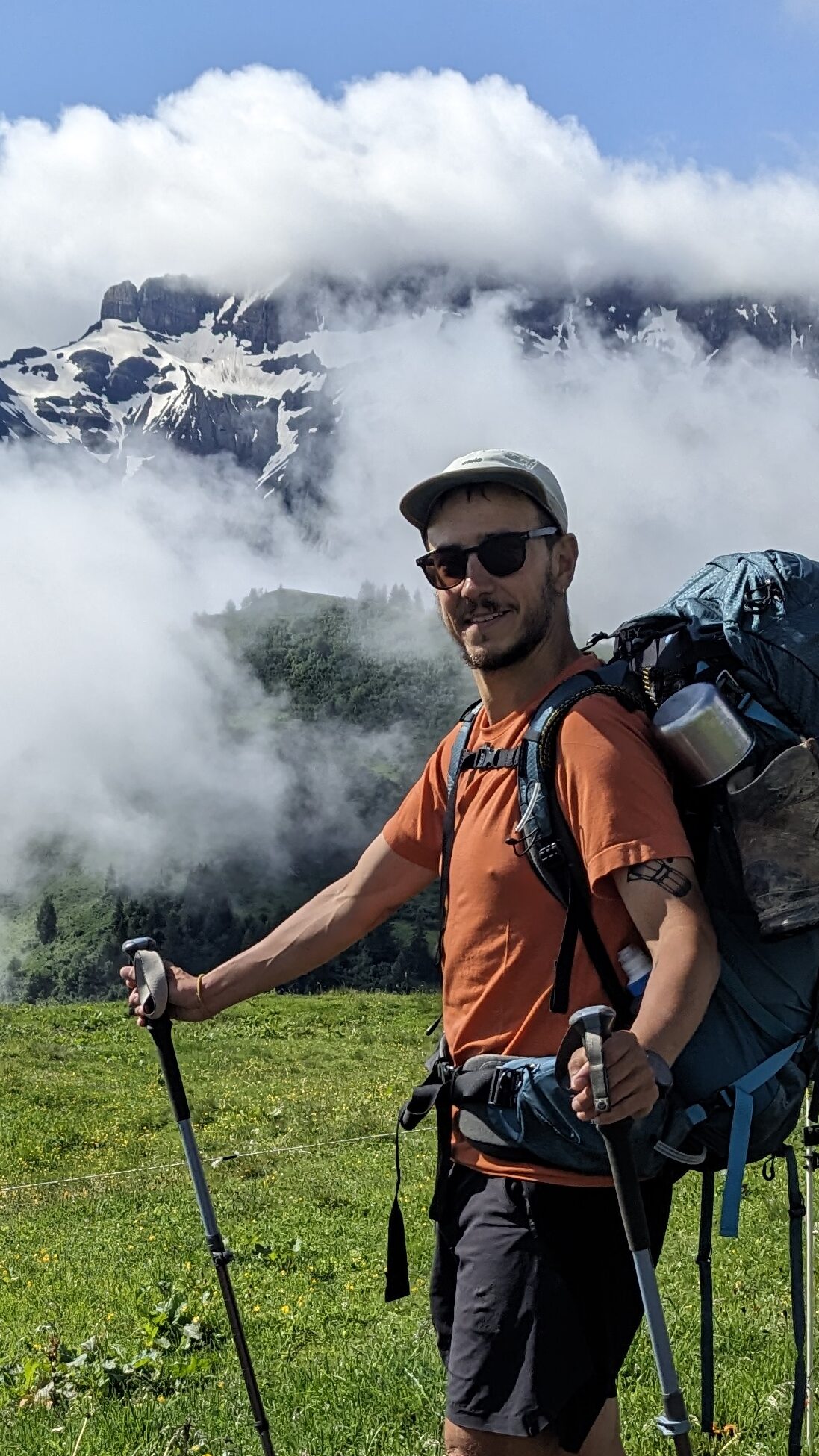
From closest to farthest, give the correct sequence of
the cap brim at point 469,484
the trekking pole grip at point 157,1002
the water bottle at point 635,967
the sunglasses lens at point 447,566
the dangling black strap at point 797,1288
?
the water bottle at point 635,967 → the dangling black strap at point 797,1288 → the cap brim at point 469,484 → the sunglasses lens at point 447,566 → the trekking pole grip at point 157,1002

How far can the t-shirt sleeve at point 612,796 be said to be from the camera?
3.71 m

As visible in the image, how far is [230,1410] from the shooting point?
6672mm

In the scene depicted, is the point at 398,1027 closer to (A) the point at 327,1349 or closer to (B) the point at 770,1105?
(A) the point at 327,1349

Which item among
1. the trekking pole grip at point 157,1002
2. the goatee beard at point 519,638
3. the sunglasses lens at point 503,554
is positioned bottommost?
the trekking pole grip at point 157,1002

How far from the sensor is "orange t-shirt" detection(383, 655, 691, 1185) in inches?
148

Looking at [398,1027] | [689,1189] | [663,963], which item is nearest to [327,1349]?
[663,963]

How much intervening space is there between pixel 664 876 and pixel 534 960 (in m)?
0.53

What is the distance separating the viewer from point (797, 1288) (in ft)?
13.4

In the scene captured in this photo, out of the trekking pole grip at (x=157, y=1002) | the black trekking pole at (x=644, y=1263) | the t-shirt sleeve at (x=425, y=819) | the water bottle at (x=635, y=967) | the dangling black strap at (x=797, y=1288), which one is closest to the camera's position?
the black trekking pole at (x=644, y=1263)

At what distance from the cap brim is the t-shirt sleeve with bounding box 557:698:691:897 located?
2.64ft

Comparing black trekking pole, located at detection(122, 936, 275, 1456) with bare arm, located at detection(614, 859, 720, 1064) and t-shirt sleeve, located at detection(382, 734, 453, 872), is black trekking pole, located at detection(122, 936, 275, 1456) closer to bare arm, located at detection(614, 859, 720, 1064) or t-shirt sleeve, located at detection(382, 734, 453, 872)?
t-shirt sleeve, located at detection(382, 734, 453, 872)

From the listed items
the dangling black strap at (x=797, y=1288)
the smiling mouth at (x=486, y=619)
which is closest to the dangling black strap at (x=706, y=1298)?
the dangling black strap at (x=797, y=1288)

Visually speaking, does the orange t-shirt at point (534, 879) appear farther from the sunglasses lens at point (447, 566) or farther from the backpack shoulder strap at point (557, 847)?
the sunglasses lens at point (447, 566)

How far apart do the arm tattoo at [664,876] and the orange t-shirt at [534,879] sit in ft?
0.08
